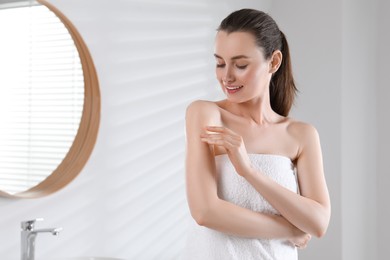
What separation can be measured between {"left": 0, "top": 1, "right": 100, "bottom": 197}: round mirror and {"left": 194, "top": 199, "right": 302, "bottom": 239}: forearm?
26.9 inches

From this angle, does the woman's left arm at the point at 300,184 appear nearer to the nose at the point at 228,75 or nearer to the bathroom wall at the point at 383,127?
the nose at the point at 228,75

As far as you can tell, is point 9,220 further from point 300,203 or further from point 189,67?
point 189,67

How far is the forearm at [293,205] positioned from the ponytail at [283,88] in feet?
1.11

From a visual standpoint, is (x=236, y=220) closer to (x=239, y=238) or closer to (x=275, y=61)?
(x=239, y=238)

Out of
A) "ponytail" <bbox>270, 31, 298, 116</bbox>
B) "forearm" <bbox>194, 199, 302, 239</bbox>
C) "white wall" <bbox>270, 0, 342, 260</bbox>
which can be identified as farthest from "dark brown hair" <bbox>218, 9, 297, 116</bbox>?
"white wall" <bbox>270, 0, 342, 260</bbox>

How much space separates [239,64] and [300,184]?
0.39m

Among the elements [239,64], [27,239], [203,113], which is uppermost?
[239,64]

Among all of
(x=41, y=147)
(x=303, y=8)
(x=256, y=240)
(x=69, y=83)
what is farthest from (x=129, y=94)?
(x=303, y=8)

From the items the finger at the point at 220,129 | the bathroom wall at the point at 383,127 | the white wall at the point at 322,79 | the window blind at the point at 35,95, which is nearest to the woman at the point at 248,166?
the finger at the point at 220,129

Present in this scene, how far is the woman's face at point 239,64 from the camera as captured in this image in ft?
5.25

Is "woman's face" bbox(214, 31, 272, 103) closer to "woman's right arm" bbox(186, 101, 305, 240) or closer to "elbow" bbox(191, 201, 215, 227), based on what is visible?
"woman's right arm" bbox(186, 101, 305, 240)

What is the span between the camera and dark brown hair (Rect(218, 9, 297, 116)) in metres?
1.63

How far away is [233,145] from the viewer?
1537 mm

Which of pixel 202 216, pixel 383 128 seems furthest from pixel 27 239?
pixel 383 128
